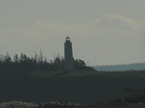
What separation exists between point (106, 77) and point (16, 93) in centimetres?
1539

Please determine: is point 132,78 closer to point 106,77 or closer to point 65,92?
point 106,77

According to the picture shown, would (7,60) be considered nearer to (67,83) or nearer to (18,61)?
(18,61)

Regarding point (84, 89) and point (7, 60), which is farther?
point (7, 60)

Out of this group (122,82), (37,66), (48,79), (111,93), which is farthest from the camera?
(37,66)

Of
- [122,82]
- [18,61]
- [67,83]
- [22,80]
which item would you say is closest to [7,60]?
[18,61]

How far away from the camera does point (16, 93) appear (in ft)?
274

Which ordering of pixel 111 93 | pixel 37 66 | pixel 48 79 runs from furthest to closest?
pixel 37 66 < pixel 48 79 < pixel 111 93

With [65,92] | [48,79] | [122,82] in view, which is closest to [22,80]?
[48,79]

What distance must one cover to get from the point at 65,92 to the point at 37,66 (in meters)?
18.7

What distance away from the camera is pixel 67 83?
82.7 m

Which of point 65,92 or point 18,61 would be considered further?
point 18,61

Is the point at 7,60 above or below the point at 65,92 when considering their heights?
above

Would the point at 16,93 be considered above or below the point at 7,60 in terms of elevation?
below

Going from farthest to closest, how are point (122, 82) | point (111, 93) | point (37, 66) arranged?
1. point (37, 66)
2. point (122, 82)
3. point (111, 93)
